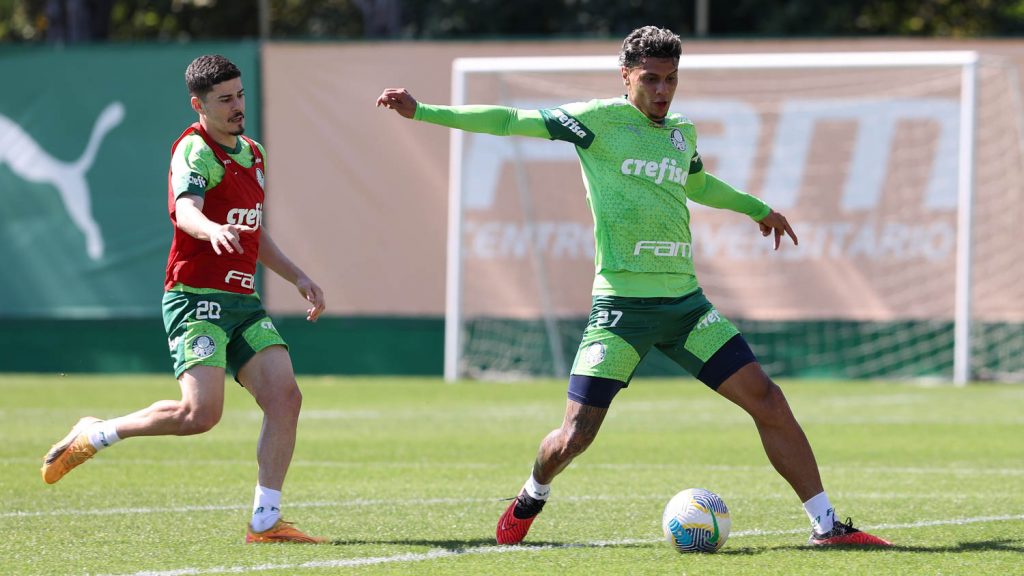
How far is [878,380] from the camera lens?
1981cm

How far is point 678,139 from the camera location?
745 cm

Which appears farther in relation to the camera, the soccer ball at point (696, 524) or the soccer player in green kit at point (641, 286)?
the soccer player in green kit at point (641, 286)

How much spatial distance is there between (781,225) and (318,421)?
7.49 metres

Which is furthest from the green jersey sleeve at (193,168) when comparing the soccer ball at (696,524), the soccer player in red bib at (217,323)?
the soccer ball at (696,524)

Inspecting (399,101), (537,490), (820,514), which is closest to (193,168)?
(399,101)

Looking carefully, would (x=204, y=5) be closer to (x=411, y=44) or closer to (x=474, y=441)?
(x=411, y=44)

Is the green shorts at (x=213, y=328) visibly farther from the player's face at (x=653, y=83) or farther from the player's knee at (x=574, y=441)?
the player's face at (x=653, y=83)

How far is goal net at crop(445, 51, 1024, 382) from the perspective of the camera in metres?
19.4

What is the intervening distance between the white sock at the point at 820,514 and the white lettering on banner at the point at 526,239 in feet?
42.7

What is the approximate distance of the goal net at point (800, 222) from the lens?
19406mm

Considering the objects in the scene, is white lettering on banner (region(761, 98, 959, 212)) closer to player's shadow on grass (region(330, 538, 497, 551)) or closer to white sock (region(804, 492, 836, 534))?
white sock (region(804, 492, 836, 534))

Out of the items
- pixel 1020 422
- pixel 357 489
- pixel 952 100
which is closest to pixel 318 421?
pixel 357 489

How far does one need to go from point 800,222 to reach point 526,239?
3.32m

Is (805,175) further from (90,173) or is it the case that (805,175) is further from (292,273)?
(292,273)
